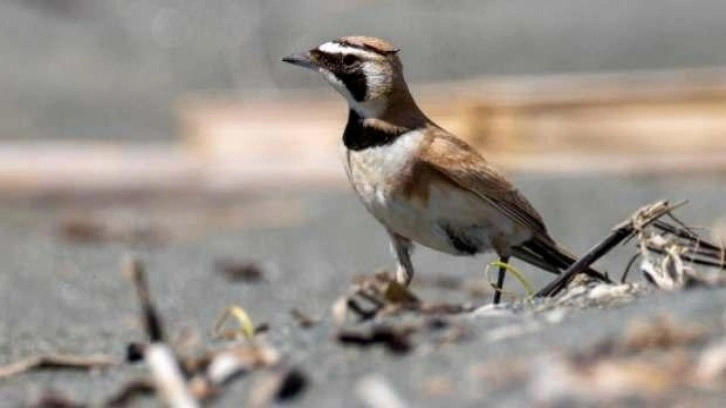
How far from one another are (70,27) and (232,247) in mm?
15872

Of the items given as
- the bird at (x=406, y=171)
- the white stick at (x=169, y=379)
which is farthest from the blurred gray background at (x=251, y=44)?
the white stick at (x=169, y=379)

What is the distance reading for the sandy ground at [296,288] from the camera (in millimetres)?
3484

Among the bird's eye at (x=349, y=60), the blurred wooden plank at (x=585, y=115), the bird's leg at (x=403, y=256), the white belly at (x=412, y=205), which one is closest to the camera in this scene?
the white belly at (x=412, y=205)

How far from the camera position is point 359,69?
221 inches

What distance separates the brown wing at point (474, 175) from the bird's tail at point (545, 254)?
0.05 metres

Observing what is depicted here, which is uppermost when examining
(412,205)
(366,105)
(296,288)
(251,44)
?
(366,105)

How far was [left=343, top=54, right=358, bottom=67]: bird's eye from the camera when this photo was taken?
221 inches

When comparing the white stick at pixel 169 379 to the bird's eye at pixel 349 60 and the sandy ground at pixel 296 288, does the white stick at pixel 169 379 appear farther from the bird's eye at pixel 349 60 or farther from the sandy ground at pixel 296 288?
the bird's eye at pixel 349 60

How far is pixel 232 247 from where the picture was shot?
10.9 meters

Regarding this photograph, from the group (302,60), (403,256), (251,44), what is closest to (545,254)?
(403,256)

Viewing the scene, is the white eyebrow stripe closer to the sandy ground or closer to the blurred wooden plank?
the sandy ground

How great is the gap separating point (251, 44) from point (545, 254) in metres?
18.7

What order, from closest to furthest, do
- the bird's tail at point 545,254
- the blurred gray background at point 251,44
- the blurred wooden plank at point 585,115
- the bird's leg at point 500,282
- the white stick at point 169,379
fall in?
1. the white stick at point 169,379
2. the bird's leg at point 500,282
3. the bird's tail at point 545,254
4. the blurred wooden plank at point 585,115
5. the blurred gray background at point 251,44

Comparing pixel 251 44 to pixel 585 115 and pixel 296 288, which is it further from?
pixel 296 288
